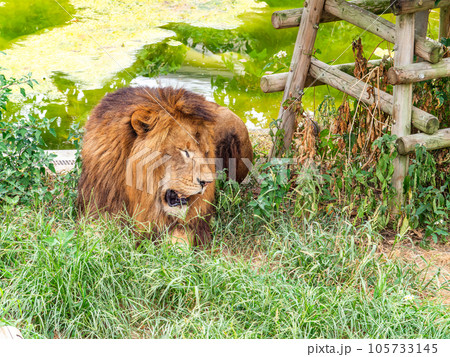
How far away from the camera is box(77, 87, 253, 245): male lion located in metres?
4.09

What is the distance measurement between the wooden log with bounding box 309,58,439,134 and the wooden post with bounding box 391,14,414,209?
10cm

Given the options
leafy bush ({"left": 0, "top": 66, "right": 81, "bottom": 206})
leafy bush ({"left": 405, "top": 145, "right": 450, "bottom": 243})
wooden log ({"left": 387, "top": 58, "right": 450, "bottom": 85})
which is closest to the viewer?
wooden log ({"left": 387, "top": 58, "right": 450, "bottom": 85})

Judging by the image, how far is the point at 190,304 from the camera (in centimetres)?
365

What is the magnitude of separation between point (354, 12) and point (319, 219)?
1.70m

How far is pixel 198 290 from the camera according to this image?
3.63 metres

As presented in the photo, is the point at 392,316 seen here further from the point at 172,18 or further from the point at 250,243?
the point at 172,18

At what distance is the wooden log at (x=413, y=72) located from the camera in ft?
14.7

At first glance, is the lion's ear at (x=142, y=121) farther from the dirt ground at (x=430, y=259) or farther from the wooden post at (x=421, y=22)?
the wooden post at (x=421, y=22)

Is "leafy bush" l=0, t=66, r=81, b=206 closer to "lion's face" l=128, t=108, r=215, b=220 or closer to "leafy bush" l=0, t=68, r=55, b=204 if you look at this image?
"leafy bush" l=0, t=68, r=55, b=204

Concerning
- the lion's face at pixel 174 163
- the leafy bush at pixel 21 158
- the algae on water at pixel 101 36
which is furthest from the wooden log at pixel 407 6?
the algae on water at pixel 101 36

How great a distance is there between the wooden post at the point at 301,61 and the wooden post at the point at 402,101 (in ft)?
2.73

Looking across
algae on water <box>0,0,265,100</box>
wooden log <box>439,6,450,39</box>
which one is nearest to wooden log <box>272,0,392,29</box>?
wooden log <box>439,6,450,39</box>
